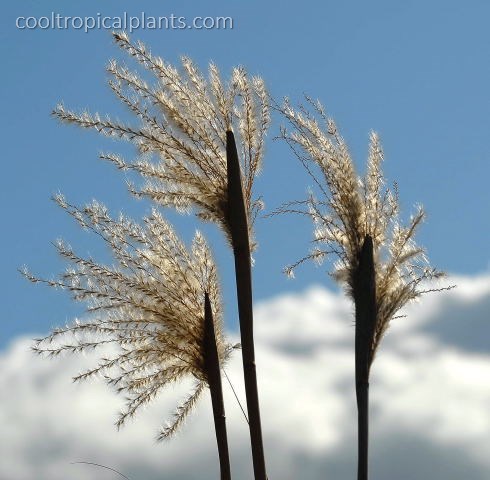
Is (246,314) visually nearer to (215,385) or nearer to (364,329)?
(215,385)

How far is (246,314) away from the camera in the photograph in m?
4.70

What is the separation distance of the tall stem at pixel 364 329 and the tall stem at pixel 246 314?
504mm

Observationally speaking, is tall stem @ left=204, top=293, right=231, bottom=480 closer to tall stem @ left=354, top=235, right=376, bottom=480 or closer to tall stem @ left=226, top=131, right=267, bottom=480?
tall stem @ left=226, top=131, right=267, bottom=480

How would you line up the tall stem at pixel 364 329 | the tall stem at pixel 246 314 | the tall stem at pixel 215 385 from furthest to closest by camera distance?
the tall stem at pixel 215 385 → the tall stem at pixel 364 329 → the tall stem at pixel 246 314

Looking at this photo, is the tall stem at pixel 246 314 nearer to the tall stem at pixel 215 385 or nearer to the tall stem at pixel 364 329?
the tall stem at pixel 215 385

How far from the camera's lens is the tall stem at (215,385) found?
16.2 ft

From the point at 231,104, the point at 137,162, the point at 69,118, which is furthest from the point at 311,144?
the point at 69,118

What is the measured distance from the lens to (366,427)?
15.8ft

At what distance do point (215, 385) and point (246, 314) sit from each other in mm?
536

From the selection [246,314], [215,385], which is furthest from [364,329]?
[215,385]

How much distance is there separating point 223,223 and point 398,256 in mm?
962

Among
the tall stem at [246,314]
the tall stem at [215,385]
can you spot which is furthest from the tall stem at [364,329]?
the tall stem at [215,385]

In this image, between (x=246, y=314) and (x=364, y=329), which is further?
(x=364, y=329)

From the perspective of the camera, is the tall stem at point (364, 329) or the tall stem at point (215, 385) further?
the tall stem at point (215, 385)
